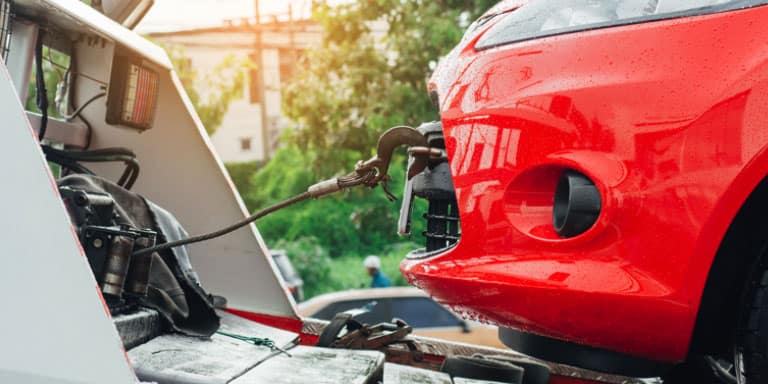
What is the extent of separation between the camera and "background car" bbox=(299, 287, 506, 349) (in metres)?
8.37

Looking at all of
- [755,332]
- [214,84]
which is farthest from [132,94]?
[214,84]

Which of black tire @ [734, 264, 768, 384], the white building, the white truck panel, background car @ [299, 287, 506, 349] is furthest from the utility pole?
the white truck panel

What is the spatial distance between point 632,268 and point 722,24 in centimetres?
57

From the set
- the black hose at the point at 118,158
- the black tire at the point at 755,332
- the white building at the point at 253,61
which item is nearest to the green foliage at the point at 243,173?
the white building at the point at 253,61

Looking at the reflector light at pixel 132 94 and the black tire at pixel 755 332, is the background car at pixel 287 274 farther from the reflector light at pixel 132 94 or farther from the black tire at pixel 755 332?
the black tire at pixel 755 332

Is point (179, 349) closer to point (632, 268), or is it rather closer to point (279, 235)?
point (632, 268)

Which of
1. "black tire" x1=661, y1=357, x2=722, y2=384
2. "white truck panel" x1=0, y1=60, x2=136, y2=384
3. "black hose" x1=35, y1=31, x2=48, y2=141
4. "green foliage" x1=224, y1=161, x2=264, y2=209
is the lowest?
"green foliage" x1=224, y1=161, x2=264, y2=209

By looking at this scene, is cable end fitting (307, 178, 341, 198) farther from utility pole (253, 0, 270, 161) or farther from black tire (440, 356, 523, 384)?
utility pole (253, 0, 270, 161)

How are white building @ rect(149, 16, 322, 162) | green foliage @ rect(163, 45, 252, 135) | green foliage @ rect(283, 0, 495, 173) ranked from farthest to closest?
white building @ rect(149, 16, 322, 162), green foliage @ rect(163, 45, 252, 135), green foliage @ rect(283, 0, 495, 173)

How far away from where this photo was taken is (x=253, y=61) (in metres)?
26.6

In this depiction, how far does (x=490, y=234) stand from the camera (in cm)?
204

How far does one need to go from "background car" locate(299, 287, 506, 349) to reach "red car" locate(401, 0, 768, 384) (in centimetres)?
630

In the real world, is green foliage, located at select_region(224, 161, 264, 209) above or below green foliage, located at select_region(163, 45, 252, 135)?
below

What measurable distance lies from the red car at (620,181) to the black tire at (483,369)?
1.44ft
